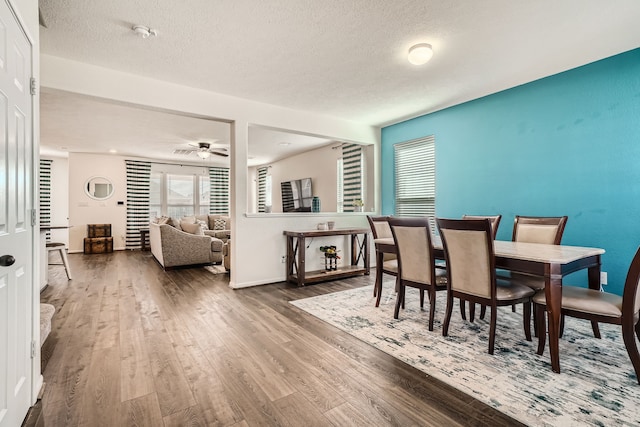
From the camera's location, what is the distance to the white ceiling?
91.7 inches

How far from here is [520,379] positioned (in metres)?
1.88

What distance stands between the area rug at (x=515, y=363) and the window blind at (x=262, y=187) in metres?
7.05

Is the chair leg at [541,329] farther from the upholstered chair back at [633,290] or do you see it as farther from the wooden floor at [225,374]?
the wooden floor at [225,374]

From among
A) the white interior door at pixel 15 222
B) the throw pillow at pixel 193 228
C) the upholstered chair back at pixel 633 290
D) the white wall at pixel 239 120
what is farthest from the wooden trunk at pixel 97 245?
the upholstered chair back at pixel 633 290

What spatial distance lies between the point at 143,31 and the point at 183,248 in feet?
12.6

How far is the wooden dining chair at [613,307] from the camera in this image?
70.1 inches

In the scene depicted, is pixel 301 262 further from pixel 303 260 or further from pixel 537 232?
pixel 537 232

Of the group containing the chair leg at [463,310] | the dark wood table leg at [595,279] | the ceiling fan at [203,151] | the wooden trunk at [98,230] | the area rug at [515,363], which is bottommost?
the area rug at [515,363]

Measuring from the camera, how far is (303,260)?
4.29 metres

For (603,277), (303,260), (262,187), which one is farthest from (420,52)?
(262,187)

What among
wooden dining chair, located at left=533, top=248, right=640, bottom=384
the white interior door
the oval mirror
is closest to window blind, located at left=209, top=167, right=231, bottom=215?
the oval mirror

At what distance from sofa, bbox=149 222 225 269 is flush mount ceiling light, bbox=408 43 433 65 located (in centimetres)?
463

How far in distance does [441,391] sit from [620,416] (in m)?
0.84

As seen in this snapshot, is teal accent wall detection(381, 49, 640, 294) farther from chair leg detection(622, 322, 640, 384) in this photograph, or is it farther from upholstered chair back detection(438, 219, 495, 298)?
upholstered chair back detection(438, 219, 495, 298)
